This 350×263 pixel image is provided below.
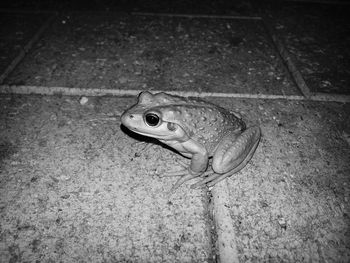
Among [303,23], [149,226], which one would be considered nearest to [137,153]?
[149,226]

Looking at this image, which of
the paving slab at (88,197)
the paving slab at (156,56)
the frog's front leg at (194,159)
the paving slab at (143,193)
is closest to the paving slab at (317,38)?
the paving slab at (156,56)

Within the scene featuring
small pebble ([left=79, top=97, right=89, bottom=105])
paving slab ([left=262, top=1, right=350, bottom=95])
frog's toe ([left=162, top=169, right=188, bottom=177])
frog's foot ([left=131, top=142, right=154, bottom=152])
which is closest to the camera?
frog's toe ([left=162, top=169, right=188, bottom=177])

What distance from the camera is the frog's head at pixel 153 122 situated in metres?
1.71

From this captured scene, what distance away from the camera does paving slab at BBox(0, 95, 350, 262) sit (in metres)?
1.52

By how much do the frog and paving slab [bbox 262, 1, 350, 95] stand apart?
127cm

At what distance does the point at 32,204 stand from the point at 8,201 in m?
0.16

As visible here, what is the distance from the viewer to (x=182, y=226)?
1601 millimetres

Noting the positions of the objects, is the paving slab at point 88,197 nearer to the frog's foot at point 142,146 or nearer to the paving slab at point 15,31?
the frog's foot at point 142,146

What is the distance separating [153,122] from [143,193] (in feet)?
1.63

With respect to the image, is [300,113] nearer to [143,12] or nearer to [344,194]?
[344,194]

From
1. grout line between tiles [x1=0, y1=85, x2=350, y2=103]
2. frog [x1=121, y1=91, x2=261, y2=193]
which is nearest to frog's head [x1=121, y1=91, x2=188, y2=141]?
frog [x1=121, y1=91, x2=261, y2=193]

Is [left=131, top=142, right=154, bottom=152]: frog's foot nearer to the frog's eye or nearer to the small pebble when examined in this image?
the frog's eye

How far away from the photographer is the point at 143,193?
5.75ft

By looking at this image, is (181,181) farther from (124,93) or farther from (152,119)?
(124,93)
